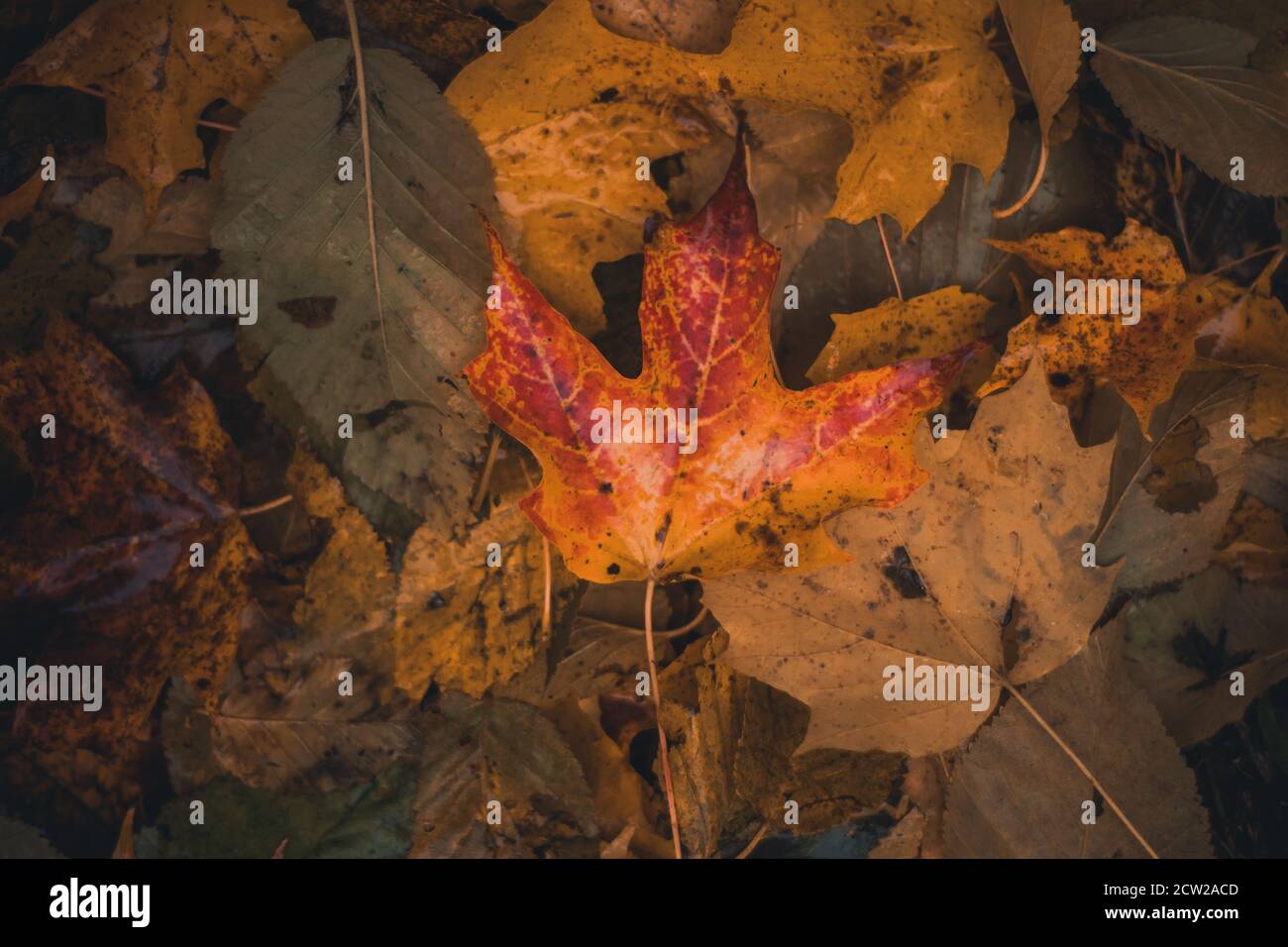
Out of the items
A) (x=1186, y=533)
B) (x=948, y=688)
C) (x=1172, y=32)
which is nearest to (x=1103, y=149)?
(x=1172, y=32)

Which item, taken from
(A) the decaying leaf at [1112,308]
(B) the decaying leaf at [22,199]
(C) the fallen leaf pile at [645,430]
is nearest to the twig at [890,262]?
(C) the fallen leaf pile at [645,430]

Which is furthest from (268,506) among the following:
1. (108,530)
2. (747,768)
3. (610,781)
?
(747,768)

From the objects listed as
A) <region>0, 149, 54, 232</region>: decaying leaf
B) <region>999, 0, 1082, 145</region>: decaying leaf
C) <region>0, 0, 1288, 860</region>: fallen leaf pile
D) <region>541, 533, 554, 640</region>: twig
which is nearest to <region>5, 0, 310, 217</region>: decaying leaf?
<region>0, 0, 1288, 860</region>: fallen leaf pile

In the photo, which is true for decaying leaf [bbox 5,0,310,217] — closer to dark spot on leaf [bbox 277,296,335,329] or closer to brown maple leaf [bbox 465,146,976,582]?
dark spot on leaf [bbox 277,296,335,329]

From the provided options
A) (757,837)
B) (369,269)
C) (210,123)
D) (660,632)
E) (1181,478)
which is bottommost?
(757,837)

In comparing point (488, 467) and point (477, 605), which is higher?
point (488, 467)

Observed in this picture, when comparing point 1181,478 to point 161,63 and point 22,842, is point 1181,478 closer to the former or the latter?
point 161,63

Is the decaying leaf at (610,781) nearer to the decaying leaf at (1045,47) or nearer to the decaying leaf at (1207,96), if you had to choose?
the decaying leaf at (1045,47)
